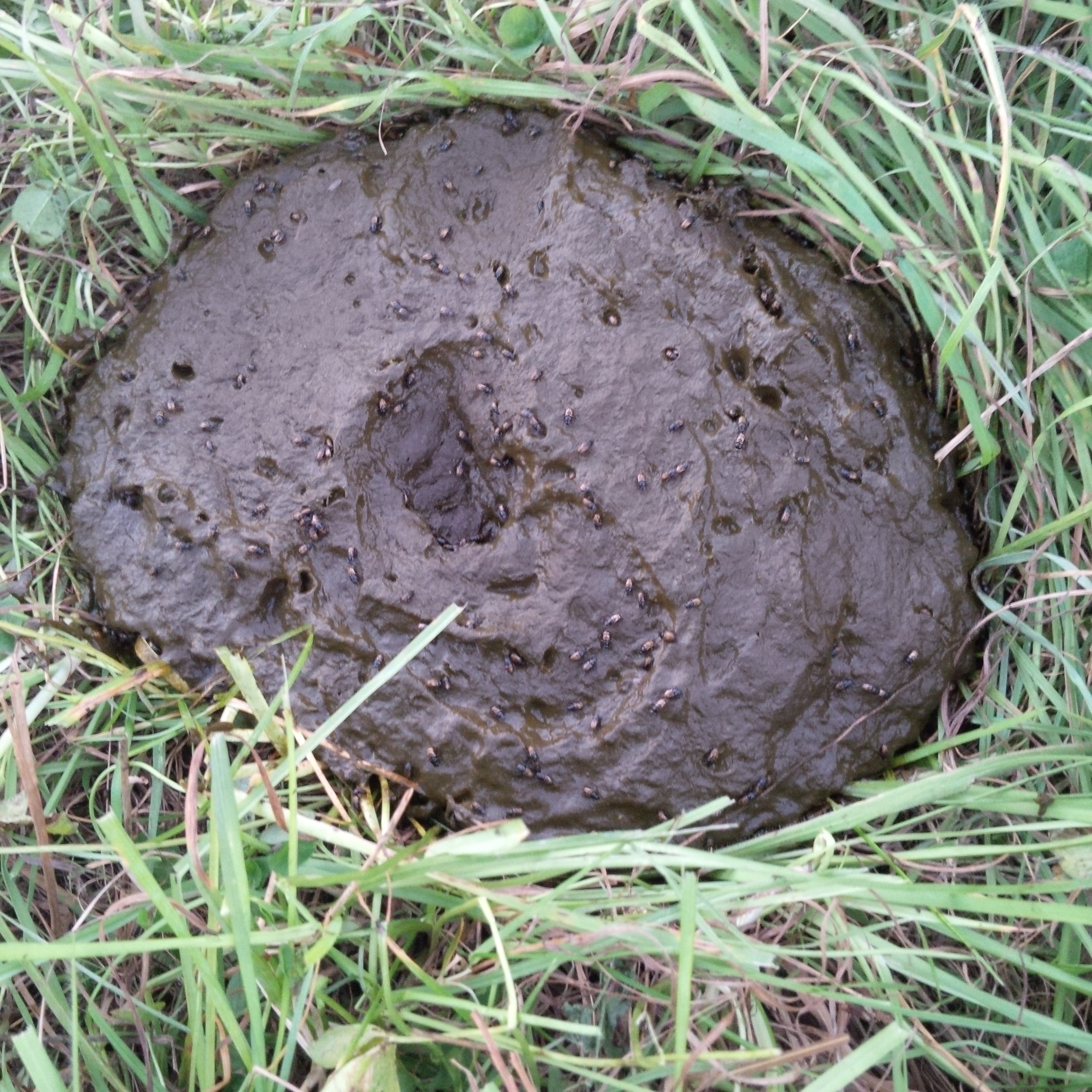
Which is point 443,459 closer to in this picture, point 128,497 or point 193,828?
point 128,497

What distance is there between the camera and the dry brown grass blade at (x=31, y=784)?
8.90ft

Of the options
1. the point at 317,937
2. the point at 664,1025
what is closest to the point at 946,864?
the point at 664,1025

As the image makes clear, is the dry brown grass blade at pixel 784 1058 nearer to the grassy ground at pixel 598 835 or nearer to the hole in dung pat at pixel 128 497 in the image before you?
the grassy ground at pixel 598 835

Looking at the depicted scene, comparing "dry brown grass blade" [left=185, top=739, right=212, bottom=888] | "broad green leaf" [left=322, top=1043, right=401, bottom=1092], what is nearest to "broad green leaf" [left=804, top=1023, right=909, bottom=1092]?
"broad green leaf" [left=322, top=1043, right=401, bottom=1092]

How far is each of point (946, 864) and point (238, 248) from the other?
296 cm

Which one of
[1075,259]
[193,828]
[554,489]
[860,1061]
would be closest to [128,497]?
[193,828]

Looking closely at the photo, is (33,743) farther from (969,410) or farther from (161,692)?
(969,410)

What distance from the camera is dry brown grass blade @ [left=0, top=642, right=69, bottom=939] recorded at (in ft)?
8.90

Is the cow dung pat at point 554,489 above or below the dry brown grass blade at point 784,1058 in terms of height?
above

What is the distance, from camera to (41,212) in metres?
3.06

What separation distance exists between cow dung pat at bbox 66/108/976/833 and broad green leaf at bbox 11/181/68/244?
0.59 meters

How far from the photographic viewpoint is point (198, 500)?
9.71 feet

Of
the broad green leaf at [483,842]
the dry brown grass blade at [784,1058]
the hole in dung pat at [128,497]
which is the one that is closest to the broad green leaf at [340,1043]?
the broad green leaf at [483,842]

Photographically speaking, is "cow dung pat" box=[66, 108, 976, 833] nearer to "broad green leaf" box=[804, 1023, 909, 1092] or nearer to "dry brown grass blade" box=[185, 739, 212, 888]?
"dry brown grass blade" box=[185, 739, 212, 888]
